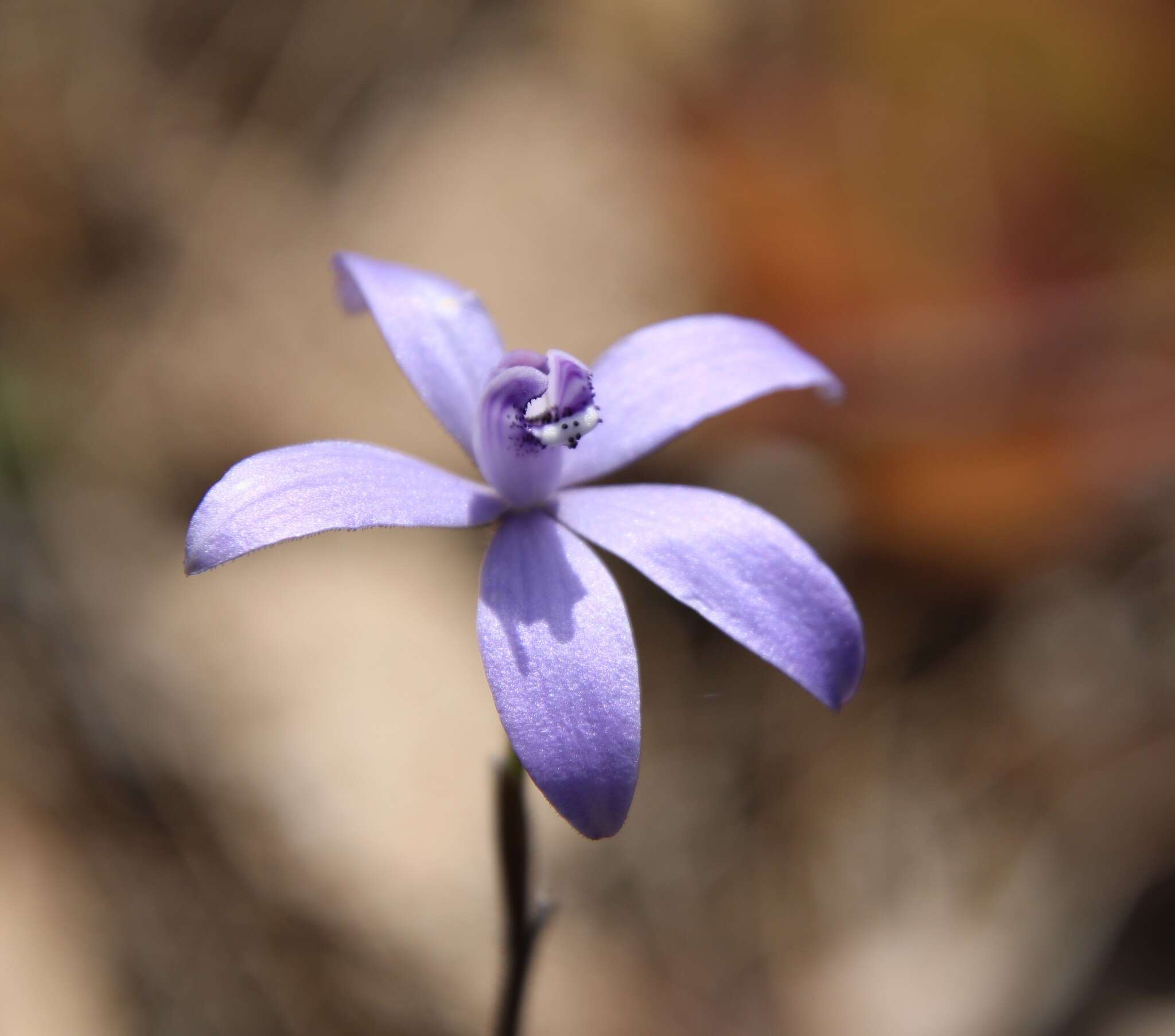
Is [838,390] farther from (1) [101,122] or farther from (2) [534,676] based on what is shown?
(1) [101,122]

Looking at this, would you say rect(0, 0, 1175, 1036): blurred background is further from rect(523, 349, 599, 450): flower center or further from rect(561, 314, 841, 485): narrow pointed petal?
rect(523, 349, 599, 450): flower center

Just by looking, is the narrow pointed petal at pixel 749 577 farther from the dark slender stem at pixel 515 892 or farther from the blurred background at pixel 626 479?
the blurred background at pixel 626 479

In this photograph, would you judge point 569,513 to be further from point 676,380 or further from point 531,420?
point 676,380

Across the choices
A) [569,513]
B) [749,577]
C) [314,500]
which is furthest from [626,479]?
[314,500]

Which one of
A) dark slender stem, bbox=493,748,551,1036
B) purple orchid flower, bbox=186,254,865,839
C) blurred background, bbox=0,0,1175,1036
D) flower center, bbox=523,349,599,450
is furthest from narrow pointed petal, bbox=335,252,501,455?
blurred background, bbox=0,0,1175,1036

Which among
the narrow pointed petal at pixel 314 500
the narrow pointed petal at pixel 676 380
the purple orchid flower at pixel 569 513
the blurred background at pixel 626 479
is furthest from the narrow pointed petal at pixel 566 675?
the blurred background at pixel 626 479
